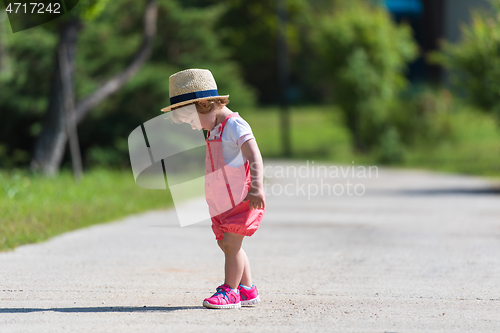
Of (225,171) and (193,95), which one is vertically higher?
(193,95)

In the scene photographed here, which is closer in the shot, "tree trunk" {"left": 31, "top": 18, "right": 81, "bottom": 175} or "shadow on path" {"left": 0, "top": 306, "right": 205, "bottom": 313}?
"shadow on path" {"left": 0, "top": 306, "right": 205, "bottom": 313}

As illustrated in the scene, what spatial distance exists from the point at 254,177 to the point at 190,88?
75 cm

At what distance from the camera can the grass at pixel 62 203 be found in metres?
8.05

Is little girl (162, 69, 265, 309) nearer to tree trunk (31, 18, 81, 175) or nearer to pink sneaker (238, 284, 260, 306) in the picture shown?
pink sneaker (238, 284, 260, 306)

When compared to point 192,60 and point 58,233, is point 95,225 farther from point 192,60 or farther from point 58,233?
point 192,60

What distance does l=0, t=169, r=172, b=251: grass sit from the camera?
8055 mm

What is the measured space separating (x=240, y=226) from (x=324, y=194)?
988cm

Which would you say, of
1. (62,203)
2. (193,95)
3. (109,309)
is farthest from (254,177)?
(62,203)

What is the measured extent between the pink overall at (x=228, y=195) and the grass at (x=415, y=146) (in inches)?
488

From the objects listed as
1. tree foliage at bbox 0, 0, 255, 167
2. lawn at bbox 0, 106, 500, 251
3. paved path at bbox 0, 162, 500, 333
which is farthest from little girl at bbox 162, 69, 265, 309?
tree foliage at bbox 0, 0, 255, 167

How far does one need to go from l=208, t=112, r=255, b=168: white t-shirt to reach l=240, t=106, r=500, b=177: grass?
12379 millimetres

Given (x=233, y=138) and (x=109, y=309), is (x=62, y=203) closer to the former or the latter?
(x=109, y=309)

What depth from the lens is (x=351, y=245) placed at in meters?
7.90

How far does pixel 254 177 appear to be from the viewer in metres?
4.74
